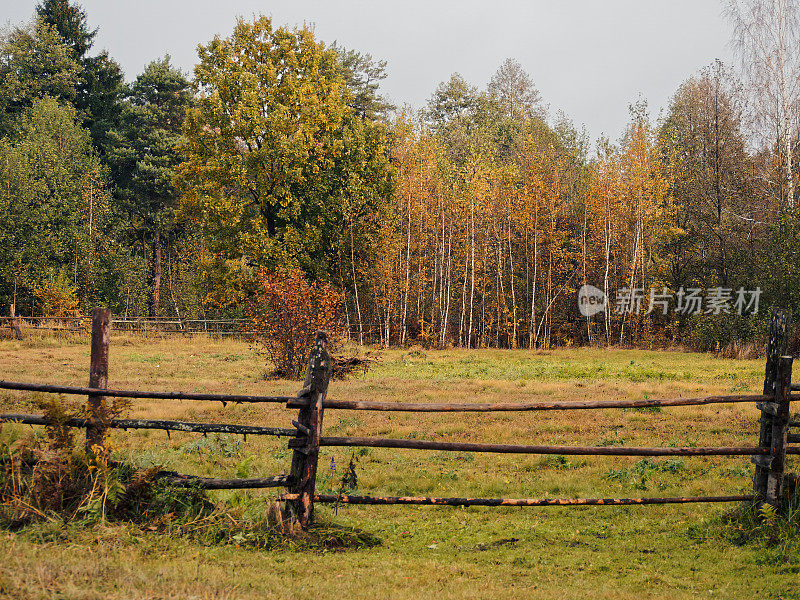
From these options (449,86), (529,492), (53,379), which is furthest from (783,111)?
(449,86)

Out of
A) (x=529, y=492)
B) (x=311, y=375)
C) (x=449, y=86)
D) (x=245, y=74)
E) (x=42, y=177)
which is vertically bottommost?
(x=529, y=492)

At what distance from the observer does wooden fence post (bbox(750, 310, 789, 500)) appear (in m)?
6.56

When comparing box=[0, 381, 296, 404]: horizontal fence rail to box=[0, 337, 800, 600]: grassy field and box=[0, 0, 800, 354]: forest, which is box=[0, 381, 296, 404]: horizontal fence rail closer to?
box=[0, 337, 800, 600]: grassy field

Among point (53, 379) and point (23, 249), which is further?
point (23, 249)

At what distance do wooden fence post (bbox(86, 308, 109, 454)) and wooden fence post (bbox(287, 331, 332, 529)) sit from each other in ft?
5.48

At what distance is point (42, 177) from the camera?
42.3m

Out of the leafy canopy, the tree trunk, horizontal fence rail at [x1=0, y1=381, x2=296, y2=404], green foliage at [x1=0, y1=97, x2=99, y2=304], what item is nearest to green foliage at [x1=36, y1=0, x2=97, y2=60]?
green foliage at [x1=0, y1=97, x2=99, y2=304]

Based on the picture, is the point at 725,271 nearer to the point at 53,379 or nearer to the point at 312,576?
the point at 53,379

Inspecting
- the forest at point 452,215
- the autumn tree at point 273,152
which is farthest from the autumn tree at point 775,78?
the autumn tree at point 273,152

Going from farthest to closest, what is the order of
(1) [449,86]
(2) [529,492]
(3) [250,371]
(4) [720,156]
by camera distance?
(1) [449,86] < (4) [720,156] < (3) [250,371] < (2) [529,492]

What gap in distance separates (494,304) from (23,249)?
89.8 ft

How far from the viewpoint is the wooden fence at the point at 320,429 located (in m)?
6.08

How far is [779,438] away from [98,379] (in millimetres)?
6359

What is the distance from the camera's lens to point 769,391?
6.59 m
